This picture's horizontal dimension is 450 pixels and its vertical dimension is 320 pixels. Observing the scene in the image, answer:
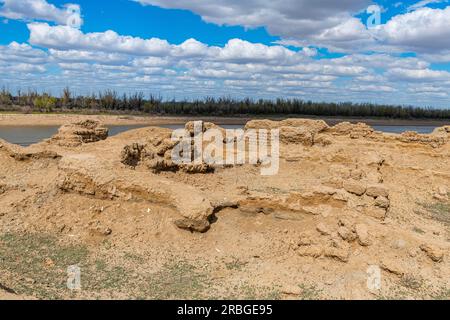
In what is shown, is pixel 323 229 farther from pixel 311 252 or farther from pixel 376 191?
pixel 376 191

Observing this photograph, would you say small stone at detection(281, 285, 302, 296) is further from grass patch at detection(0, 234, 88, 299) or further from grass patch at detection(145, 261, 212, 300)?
grass patch at detection(0, 234, 88, 299)

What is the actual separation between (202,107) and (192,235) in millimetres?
44572

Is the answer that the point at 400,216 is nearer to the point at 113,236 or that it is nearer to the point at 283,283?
the point at 283,283

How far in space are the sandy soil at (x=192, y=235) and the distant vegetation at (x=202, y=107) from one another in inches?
1432

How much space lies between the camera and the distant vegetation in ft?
152

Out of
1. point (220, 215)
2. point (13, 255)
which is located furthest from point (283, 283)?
point (13, 255)

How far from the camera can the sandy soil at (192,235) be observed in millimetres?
→ 6203

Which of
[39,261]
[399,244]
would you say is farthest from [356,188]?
[39,261]

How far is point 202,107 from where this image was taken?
51.4 metres

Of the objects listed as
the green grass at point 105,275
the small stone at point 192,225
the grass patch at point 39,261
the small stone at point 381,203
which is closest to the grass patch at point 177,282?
the green grass at point 105,275

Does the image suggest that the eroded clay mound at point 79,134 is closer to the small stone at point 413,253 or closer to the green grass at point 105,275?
the green grass at point 105,275
